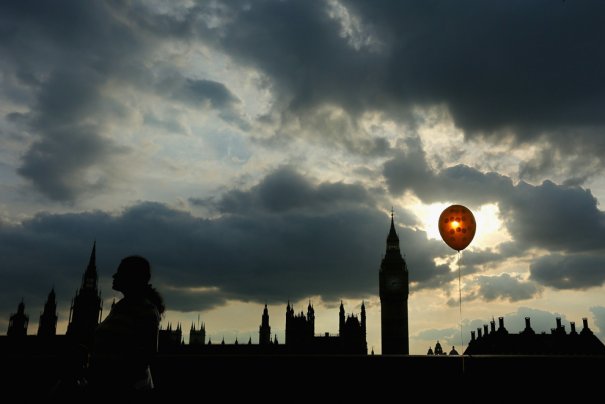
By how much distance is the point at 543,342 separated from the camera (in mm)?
78062

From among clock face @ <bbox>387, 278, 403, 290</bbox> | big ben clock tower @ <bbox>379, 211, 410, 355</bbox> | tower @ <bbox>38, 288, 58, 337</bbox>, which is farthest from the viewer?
clock face @ <bbox>387, 278, 403, 290</bbox>

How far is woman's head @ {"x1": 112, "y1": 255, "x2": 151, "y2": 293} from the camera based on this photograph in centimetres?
441

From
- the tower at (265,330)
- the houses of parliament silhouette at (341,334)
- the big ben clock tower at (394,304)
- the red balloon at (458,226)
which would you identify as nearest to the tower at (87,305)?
the houses of parliament silhouette at (341,334)

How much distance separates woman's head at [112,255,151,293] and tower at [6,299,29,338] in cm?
11706

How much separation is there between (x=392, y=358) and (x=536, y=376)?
1800 millimetres

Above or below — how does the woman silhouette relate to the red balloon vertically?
below

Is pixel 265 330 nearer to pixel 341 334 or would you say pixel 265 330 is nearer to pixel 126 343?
pixel 341 334

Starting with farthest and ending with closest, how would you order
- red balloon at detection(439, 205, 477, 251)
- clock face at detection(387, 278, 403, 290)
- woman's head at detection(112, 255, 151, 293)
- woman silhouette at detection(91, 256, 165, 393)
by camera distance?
clock face at detection(387, 278, 403, 290) < red balloon at detection(439, 205, 477, 251) < woman's head at detection(112, 255, 151, 293) < woman silhouette at detection(91, 256, 165, 393)

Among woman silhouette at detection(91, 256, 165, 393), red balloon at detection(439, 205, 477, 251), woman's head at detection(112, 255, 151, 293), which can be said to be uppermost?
red balloon at detection(439, 205, 477, 251)

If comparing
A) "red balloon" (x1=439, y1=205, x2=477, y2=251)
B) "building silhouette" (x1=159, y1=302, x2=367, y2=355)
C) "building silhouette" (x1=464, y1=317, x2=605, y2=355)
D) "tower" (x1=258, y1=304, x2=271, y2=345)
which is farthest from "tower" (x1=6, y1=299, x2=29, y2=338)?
"red balloon" (x1=439, y1=205, x2=477, y2=251)

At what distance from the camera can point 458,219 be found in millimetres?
13945

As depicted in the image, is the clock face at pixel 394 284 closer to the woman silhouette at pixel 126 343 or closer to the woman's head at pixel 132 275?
the woman's head at pixel 132 275

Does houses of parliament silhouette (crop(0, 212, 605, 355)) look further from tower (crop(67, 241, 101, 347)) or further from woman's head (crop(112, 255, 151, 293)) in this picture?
woman's head (crop(112, 255, 151, 293))

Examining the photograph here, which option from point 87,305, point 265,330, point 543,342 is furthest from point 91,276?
point 543,342
